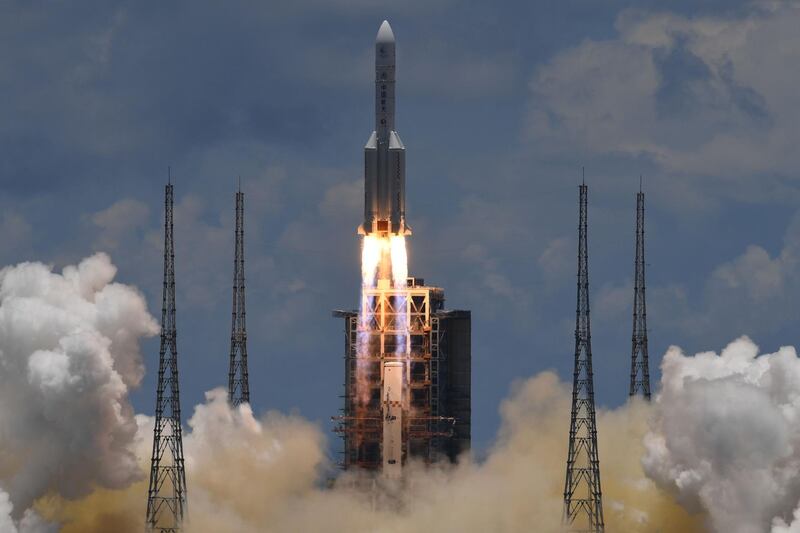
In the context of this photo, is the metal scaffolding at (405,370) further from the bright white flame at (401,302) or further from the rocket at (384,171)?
the rocket at (384,171)

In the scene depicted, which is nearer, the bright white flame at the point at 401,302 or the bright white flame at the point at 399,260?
the bright white flame at the point at 399,260

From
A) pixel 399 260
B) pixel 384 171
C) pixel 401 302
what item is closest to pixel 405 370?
pixel 401 302

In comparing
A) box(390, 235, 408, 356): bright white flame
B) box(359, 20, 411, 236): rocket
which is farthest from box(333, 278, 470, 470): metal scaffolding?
box(359, 20, 411, 236): rocket

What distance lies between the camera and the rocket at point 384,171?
169m

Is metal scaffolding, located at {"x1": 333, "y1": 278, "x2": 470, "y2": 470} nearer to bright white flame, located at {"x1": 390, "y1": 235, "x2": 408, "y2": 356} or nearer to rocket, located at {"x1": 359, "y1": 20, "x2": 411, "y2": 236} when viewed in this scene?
bright white flame, located at {"x1": 390, "y1": 235, "x2": 408, "y2": 356}

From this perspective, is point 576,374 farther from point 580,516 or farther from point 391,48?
point 391,48

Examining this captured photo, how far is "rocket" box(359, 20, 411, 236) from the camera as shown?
6663 inches

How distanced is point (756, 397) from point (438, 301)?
25997 mm

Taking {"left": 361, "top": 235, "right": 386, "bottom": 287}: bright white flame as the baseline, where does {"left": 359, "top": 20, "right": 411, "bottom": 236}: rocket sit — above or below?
above

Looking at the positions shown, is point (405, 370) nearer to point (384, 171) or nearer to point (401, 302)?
point (401, 302)

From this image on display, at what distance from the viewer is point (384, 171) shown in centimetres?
16938

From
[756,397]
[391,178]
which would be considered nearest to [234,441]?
[391,178]

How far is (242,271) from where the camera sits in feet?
581

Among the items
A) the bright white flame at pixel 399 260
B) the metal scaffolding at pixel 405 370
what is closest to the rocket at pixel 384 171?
the bright white flame at pixel 399 260
